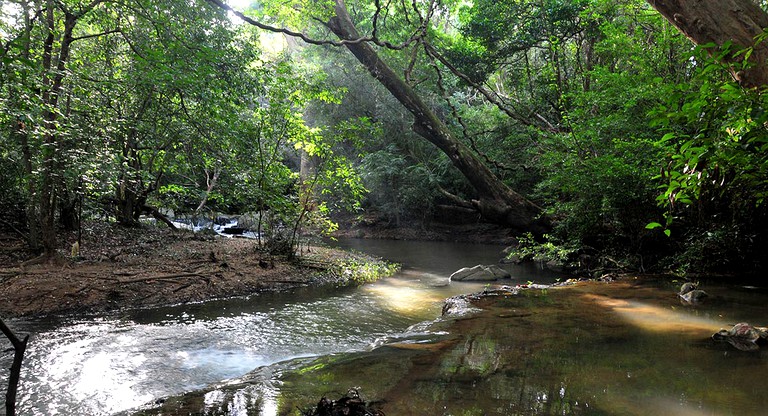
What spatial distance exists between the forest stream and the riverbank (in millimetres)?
510

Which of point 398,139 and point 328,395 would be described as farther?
point 398,139

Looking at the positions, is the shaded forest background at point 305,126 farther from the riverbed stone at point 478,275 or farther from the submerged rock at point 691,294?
the riverbed stone at point 478,275

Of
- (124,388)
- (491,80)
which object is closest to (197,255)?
(124,388)

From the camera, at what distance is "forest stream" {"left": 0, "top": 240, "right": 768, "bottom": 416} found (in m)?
2.75

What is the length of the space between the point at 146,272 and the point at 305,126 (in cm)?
462

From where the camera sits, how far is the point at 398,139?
72.0 feet

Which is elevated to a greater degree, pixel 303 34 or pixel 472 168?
pixel 303 34

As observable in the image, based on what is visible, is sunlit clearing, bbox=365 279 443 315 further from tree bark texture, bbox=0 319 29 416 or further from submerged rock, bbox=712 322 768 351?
tree bark texture, bbox=0 319 29 416

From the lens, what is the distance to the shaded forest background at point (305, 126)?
6.15 meters

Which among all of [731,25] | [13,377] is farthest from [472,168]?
[13,377]

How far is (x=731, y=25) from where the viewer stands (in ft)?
11.8

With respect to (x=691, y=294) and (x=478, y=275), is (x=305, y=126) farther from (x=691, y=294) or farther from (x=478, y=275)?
(x=691, y=294)

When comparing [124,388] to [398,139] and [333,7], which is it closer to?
[333,7]

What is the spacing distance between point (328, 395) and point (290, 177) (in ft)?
25.7
